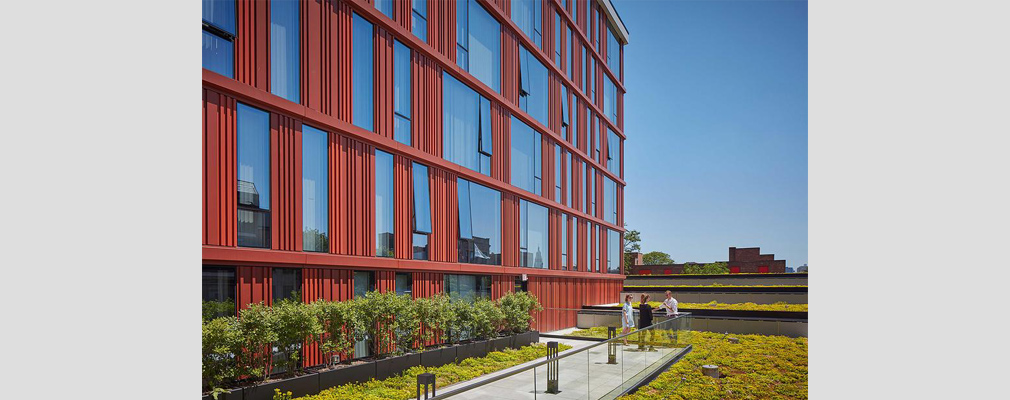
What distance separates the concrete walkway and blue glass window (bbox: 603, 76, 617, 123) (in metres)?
24.1

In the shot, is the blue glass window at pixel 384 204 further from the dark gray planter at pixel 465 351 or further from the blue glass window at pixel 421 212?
the dark gray planter at pixel 465 351

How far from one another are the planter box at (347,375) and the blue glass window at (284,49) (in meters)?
5.59

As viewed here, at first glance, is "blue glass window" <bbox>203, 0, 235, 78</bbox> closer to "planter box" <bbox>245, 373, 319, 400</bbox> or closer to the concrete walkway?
"planter box" <bbox>245, 373, 319, 400</bbox>

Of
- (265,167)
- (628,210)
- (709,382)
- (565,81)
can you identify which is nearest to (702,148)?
(628,210)

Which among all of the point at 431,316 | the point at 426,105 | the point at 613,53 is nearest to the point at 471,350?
the point at 431,316

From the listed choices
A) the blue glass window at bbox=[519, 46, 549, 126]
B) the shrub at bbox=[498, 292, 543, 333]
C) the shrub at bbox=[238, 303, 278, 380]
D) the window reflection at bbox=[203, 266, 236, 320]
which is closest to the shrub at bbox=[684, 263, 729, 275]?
the blue glass window at bbox=[519, 46, 549, 126]

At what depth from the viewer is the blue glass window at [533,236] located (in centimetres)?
2339

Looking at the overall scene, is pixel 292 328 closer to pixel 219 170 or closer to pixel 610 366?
pixel 219 170

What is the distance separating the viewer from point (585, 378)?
31.9ft

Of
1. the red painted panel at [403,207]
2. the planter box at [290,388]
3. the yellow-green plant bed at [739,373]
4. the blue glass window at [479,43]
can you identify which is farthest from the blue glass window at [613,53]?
the planter box at [290,388]

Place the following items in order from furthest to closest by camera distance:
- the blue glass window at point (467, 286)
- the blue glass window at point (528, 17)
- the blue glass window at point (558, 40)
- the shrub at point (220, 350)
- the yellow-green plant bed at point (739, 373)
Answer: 1. the blue glass window at point (558, 40)
2. the blue glass window at point (528, 17)
3. the blue glass window at point (467, 286)
4. the yellow-green plant bed at point (739, 373)
5. the shrub at point (220, 350)

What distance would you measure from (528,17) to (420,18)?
9.11 m
